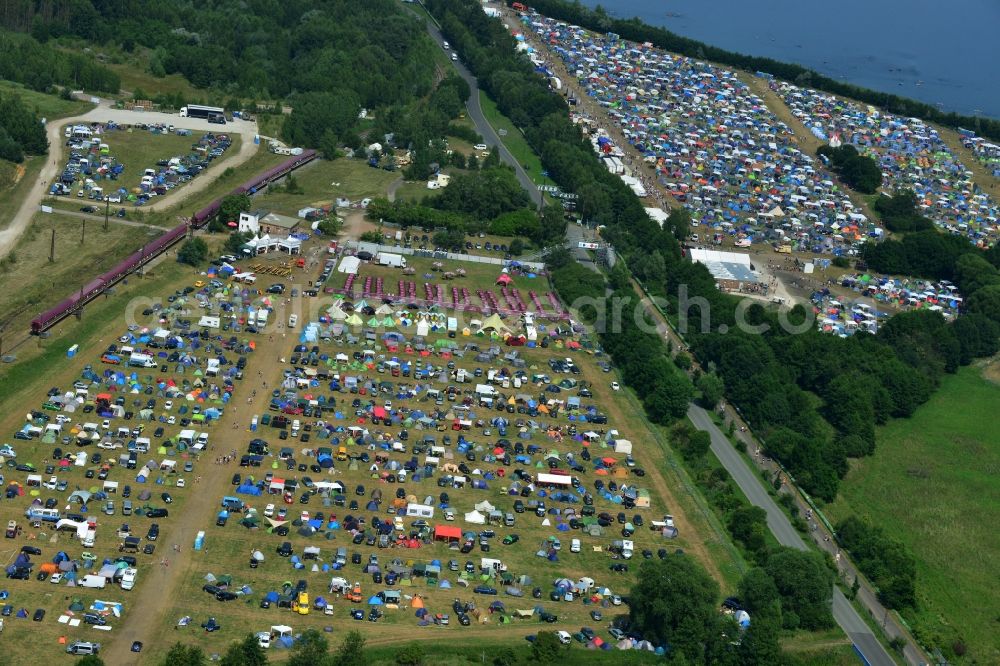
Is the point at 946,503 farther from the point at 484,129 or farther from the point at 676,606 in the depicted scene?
the point at 484,129

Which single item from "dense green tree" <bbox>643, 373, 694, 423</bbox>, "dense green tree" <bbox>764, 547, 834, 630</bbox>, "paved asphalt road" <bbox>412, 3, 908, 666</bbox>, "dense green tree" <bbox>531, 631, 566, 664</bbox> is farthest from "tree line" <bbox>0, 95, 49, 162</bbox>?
"dense green tree" <bbox>764, 547, 834, 630</bbox>

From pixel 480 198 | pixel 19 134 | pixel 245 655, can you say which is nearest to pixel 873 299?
pixel 480 198

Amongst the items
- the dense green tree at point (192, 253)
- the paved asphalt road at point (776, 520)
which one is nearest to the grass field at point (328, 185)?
the dense green tree at point (192, 253)

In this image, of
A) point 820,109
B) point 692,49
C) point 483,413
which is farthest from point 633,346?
point 692,49

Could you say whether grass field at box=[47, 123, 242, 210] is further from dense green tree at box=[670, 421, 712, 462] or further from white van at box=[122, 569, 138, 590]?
white van at box=[122, 569, 138, 590]

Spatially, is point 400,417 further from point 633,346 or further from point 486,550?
point 633,346

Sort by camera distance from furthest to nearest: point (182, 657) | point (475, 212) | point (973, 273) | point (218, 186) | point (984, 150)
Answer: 1. point (984, 150)
2. point (973, 273)
3. point (475, 212)
4. point (218, 186)
5. point (182, 657)
